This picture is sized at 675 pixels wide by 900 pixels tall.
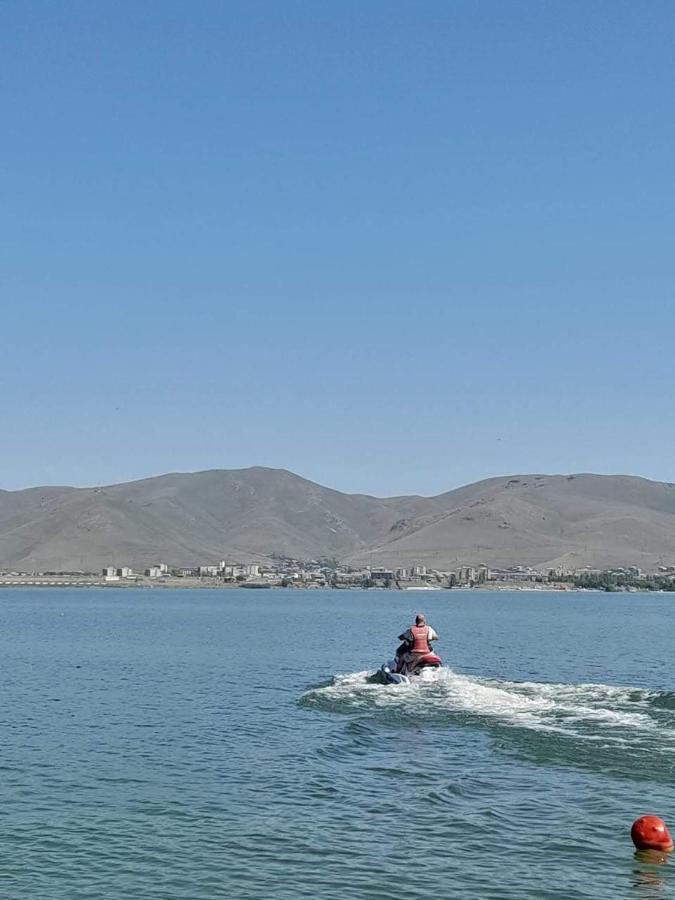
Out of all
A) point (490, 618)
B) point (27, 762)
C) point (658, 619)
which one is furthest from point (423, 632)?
point (658, 619)

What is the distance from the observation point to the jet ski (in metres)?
46.1

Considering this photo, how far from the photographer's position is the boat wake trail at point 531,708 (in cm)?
3216

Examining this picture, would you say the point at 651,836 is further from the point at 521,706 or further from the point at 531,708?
the point at 521,706

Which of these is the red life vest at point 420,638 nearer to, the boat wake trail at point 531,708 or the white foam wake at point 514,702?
the white foam wake at point 514,702

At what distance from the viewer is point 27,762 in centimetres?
2978

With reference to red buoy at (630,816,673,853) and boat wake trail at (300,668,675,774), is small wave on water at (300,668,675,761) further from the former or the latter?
red buoy at (630,816,673,853)

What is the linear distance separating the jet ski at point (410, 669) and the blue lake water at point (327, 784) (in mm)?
728

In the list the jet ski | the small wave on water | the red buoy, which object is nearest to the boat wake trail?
the small wave on water

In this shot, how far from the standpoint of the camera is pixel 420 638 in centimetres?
4656

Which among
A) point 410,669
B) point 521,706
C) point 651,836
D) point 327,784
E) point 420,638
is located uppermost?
point 420,638

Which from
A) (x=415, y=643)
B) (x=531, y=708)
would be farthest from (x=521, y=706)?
(x=415, y=643)

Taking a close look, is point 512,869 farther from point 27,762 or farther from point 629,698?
point 629,698

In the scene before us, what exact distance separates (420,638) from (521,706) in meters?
7.85

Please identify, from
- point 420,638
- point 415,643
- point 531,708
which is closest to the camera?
point 531,708
